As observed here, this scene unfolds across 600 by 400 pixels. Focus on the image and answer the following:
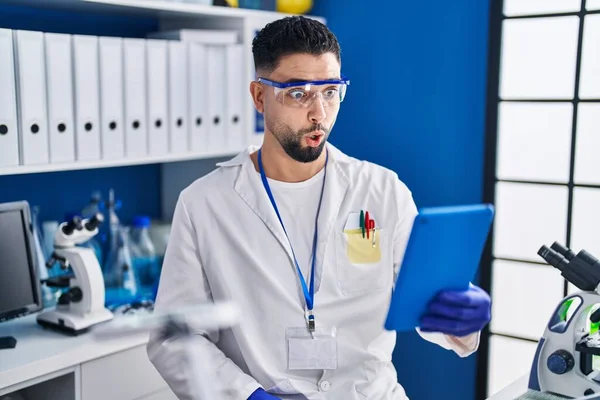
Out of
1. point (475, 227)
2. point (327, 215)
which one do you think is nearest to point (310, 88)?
point (327, 215)

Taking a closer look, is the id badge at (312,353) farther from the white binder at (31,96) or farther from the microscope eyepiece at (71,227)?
the white binder at (31,96)

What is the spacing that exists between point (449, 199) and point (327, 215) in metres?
1.05

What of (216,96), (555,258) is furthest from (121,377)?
(555,258)

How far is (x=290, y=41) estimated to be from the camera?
1849 millimetres

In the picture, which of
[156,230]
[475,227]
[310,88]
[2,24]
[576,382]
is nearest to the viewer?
[475,227]

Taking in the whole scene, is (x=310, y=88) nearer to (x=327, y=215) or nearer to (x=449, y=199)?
(x=327, y=215)

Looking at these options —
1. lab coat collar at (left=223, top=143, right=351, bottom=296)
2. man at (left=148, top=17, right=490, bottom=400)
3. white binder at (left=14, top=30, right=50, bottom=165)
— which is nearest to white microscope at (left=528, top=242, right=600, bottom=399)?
man at (left=148, top=17, right=490, bottom=400)

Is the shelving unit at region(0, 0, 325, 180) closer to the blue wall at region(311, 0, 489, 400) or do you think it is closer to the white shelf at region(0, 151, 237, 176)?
the white shelf at region(0, 151, 237, 176)

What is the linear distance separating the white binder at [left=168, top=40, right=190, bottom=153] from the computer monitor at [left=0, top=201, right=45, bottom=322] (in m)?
0.60

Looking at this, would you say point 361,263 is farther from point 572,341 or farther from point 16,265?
point 16,265

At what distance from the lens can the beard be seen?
187cm

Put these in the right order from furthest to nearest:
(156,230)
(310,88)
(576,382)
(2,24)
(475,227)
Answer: (156,230) → (2,24) → (310,88) → (576,382) → (475,227)

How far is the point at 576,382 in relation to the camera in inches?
63.3

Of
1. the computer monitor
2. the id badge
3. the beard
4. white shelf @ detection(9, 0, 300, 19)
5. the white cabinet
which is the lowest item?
the white cabinet
